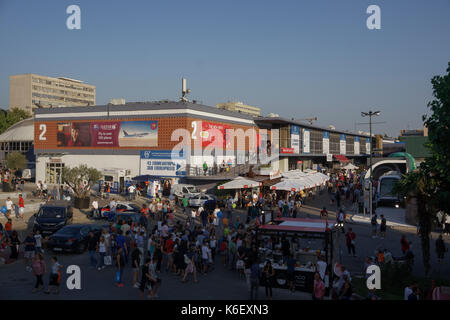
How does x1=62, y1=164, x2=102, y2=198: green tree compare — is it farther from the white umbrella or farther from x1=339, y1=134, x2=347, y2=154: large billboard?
x1=339, y1=134, x2=347, y2=154: large billboard

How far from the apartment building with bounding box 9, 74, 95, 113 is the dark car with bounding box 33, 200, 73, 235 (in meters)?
142

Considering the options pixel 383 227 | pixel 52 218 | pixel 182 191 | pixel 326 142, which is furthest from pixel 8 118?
pixel 383 227

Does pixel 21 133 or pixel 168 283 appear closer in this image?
pixel 168 283

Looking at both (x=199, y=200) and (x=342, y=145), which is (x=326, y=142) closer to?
(x=342, y=145)

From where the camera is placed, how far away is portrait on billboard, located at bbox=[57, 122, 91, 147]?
4725 cm

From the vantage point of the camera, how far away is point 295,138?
62219mm

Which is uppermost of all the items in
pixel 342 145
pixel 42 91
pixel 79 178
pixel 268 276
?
pixel 42 91

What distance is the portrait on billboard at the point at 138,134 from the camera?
43.4m

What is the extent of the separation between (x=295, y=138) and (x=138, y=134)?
26987mm

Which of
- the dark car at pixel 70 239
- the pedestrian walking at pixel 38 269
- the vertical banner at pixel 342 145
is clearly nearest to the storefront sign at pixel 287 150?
the vertical banner at pixel 342 145

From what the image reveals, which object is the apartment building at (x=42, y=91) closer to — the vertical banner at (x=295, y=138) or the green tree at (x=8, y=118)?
the green tree at (x=8, y=118)

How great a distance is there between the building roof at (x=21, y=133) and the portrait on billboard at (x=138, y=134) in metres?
18.6

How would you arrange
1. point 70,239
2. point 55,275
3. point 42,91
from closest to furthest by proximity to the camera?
point 55,275, point 70,239, point 42,91

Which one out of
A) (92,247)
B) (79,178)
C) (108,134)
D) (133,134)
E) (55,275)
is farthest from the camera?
(108,134)
